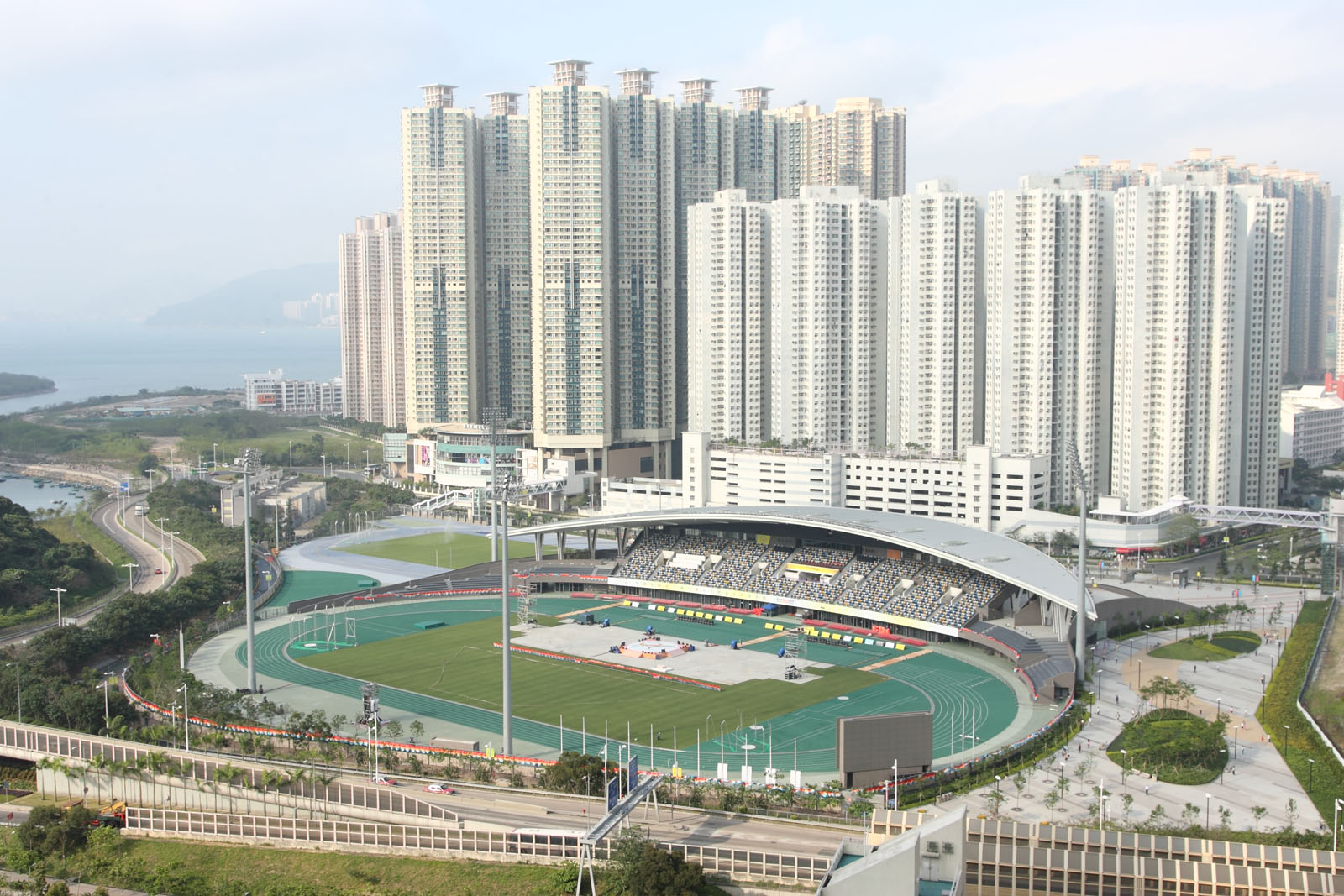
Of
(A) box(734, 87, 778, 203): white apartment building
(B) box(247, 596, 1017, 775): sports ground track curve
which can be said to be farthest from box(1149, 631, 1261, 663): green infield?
(A) box(734, 87, 778, 203): white apartment building

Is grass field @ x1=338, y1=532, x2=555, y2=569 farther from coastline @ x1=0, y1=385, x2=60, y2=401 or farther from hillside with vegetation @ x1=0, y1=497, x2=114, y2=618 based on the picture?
coastline @ x1=0, y1=385, x2=60, y2=401

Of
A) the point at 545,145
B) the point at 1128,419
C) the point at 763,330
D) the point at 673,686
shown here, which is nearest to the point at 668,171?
the point at 545,145

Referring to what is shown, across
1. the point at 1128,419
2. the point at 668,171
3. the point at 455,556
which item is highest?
the point at 668,171

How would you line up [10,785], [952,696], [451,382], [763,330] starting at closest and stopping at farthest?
1. [10,785]
2. [952,696]
3. [763,330]
4. [451,382]

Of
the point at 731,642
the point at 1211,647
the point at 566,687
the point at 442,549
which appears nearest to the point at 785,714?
the point at 566,687

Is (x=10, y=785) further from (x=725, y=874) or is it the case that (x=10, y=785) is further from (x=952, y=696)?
(x=952, y=696)

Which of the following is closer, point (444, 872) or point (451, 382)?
point (444, 872)

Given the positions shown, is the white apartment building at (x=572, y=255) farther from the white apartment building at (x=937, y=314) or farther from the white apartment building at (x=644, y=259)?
the white apartment building at (x=937, y=314)
